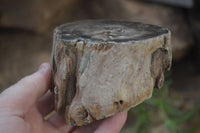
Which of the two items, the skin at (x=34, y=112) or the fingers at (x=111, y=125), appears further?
the fingers at (x=111, y=125)

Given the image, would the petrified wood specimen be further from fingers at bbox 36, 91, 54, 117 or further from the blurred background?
the blurred background

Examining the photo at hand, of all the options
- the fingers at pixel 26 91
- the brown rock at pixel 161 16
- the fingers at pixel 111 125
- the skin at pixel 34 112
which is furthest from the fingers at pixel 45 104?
the brown rock at pixel 161 16

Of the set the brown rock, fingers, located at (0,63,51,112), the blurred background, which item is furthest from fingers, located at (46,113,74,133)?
the brown rock

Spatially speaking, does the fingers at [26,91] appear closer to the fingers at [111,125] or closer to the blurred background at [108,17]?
the fingers at [111,125]

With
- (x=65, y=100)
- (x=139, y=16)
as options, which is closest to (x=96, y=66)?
(x=65, y=100)

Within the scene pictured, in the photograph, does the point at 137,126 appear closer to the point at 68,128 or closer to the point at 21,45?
the point at 68,128

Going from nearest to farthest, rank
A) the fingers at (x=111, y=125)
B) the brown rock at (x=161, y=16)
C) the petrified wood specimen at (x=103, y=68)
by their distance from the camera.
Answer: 1. the petrified wood specimen at (x=103, y=68)
2. the fingers at (x=111, y=125)
3. the brown rock at (x=161, y=16)

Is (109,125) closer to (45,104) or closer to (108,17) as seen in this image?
(45,104)

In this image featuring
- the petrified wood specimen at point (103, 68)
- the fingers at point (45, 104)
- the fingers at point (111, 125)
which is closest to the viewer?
the petrified wood specimen at point (103, 68)
